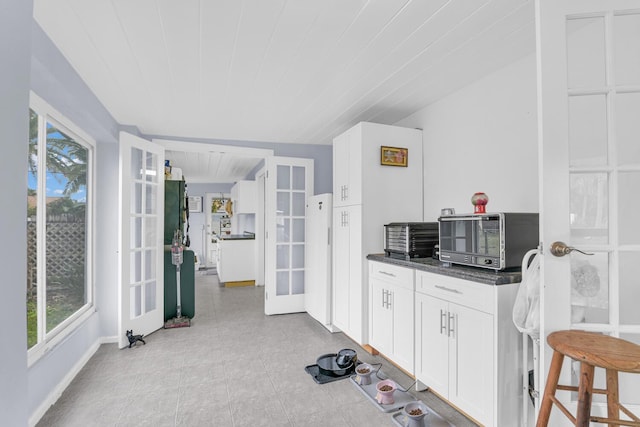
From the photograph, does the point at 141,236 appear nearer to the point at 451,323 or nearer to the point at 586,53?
the point at 451,323

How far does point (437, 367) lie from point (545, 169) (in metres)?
1.40

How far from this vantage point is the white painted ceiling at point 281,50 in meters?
1.69

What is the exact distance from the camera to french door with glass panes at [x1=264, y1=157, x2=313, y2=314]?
4305 mm

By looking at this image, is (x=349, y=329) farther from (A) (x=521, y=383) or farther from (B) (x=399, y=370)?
(A) (x=521, y=383)

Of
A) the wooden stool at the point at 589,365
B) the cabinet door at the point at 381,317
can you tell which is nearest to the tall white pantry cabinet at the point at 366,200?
the cabinet door at the point at 381,317

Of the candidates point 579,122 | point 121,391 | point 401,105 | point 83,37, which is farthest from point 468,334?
point 83,37

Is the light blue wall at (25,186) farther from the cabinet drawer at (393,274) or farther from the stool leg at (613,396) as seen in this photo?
the stool leg at (613,396)

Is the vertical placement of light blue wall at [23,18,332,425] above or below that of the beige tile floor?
above

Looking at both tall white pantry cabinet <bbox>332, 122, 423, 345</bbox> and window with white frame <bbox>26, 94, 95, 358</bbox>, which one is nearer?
window with white frame <bbox>26, 94, 95, 358</bbox>

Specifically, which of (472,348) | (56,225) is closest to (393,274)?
(472,348)

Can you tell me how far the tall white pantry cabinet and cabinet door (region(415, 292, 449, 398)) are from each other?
77 cm

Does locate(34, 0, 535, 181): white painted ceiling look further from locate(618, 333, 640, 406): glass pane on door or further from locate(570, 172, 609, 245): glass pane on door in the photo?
locate(618, 333, 640, 406): glass pane on door

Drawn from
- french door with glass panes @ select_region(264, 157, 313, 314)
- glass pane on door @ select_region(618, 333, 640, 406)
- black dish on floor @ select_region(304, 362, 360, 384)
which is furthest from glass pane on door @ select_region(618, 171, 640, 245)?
french door with glass panes @ select_region(264, 157, 313, 314)

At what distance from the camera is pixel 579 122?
140 cm
